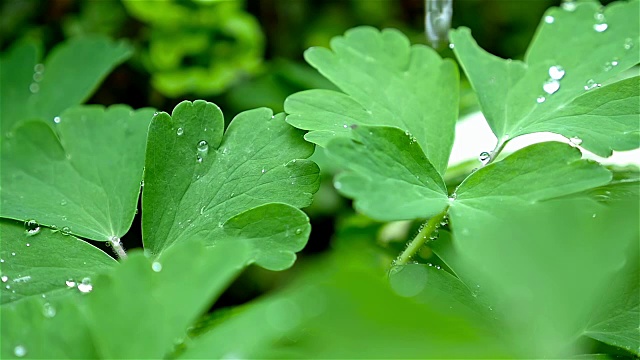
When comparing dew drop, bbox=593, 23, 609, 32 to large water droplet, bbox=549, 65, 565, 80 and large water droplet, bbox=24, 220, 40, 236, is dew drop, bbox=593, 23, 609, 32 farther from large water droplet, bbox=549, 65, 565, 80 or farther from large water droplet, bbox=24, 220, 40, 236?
large water droplet, bbox=24, 220, 40, 236

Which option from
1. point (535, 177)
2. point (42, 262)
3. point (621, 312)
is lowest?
point (42, 262)

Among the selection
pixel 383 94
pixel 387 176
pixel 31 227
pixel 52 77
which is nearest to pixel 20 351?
pixel 31 227

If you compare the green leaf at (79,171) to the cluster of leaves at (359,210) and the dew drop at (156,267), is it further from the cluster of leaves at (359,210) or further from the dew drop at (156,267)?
the dew drop at (156,267)

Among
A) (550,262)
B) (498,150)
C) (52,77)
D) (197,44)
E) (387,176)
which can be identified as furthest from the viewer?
(197,44)

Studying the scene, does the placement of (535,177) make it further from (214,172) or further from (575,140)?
(214,172)

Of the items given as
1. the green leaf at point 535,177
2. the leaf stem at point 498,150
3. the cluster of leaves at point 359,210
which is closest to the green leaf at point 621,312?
the cluster of leaves at point 359,210

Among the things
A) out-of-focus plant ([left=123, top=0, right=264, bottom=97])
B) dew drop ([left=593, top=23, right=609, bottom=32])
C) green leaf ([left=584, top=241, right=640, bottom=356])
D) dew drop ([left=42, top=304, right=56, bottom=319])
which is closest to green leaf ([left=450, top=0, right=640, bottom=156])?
dew drop ([left=593, top=23, right=609, bottom=32])
